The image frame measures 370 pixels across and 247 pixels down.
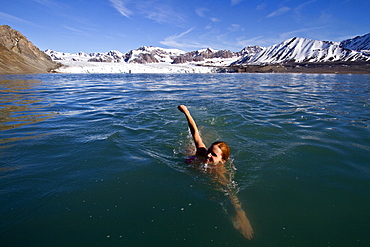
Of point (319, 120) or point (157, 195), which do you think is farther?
point (319, 120)

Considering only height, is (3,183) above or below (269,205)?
above

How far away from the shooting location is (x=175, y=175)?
9.69ft

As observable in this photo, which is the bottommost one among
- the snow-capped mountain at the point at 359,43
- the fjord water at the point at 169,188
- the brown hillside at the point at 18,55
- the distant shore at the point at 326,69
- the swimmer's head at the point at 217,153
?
the distant shore at the point at 326,69

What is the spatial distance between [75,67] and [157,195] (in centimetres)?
5755

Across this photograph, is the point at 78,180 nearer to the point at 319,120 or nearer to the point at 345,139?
the point at 345,139

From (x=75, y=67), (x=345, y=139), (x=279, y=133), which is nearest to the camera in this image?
(x=345, y=139)

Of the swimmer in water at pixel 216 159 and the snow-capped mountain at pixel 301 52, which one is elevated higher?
the snow-capped mountain at pixel 301 52

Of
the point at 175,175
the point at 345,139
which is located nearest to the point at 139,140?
the point at 175,175

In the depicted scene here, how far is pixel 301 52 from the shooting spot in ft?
314

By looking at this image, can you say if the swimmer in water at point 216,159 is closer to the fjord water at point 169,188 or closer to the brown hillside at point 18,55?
the fjord water at point 169,188

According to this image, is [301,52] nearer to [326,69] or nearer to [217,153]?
[326,69]

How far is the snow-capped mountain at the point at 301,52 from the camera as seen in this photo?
2921 inches

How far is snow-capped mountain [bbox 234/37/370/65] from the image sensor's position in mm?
74188

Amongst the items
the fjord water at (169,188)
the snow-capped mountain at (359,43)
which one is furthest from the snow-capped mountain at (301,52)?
the fjord water at (169,188)
